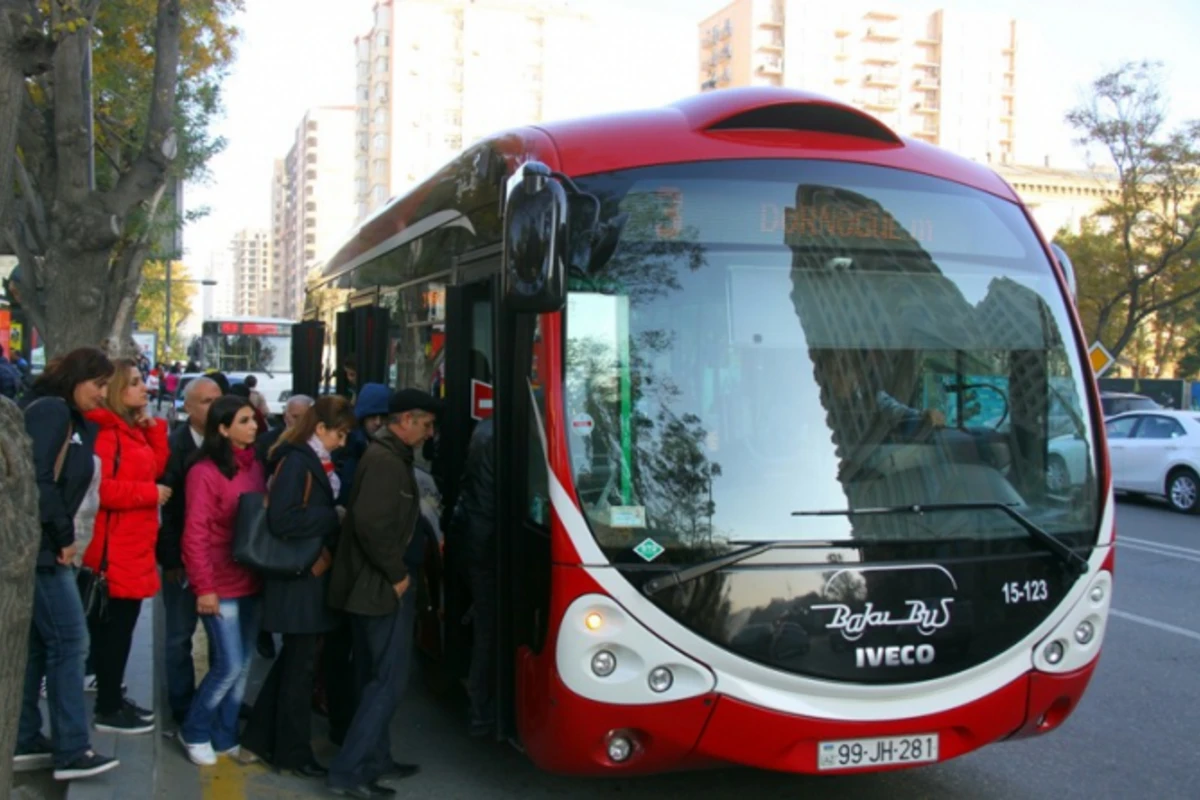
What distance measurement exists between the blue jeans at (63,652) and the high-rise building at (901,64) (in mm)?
109160

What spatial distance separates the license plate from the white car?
13504 mm

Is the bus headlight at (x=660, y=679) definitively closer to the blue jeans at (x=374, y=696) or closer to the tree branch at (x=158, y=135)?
the blue jeans at (x=374, y=696)

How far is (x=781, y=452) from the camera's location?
14.4 feet

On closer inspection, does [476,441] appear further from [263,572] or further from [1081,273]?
[1081,273]

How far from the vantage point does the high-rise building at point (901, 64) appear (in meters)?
109

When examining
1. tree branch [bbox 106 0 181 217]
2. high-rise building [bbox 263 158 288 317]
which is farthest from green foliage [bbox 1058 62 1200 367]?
high-rise building [bbox 263 158 288 317]

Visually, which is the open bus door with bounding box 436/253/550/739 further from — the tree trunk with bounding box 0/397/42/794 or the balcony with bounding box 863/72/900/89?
the balcony with bounding box 863/72/900/89

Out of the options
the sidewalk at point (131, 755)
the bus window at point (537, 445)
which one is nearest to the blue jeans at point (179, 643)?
the sidewalk at point (131, 755)

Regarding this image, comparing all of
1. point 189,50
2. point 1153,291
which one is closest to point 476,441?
point 189,50

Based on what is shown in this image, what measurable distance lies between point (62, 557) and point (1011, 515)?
361cm

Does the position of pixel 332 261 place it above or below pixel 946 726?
above

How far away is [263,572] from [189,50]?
379 inches

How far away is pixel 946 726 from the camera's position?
436 centimetres

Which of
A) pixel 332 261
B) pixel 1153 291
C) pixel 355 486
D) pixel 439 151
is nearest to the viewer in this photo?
pixel 355 486
